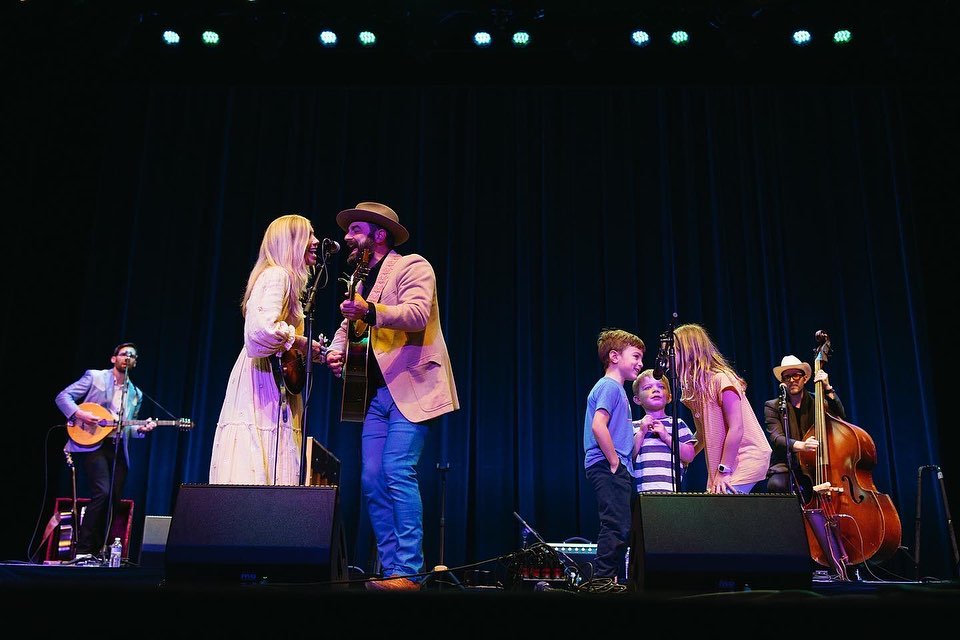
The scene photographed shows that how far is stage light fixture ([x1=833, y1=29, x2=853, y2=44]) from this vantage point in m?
7.68

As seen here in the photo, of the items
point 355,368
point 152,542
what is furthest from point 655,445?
point 152,542

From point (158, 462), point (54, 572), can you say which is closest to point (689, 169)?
point (158, 462)

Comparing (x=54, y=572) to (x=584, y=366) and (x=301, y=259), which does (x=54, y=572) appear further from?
(x=584, y=366)

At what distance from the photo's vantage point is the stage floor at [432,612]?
1.67 m

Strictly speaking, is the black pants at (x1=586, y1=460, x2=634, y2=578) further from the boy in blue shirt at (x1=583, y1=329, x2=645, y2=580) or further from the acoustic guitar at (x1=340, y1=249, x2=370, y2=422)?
the acoustic guitar at (x1=340, y1=249, x2=370, y2=422)

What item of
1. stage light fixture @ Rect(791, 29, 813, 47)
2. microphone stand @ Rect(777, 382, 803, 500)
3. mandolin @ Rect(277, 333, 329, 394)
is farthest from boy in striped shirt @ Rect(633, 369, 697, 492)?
stage light fixture @ Rect(791, 29, 813, 47)

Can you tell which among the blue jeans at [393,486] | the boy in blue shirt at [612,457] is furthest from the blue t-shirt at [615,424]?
the blue jeans at [393,486]

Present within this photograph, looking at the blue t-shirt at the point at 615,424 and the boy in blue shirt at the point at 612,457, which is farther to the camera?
the blue t-shirt at the point at 615,424

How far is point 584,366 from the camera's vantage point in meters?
8.39

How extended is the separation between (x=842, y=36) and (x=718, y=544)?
249 inches

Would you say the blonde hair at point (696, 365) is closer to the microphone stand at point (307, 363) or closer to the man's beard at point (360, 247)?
the man's beard at point (360, 247)

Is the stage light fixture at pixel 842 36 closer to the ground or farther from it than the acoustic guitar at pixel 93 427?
farther from it

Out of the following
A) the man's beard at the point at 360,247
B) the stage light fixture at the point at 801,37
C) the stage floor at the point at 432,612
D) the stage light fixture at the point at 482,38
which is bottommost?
the stage floor at the point at 432,612

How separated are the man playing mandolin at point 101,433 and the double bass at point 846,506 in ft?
18.3
